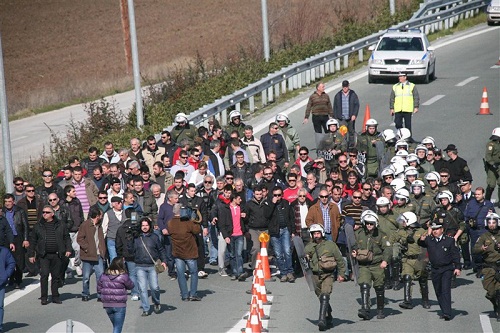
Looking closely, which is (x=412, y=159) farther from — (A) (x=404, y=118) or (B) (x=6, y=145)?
(B) (x=6, y=145)

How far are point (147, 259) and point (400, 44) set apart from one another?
2013cm

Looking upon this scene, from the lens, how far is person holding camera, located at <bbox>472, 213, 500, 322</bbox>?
1748 cm

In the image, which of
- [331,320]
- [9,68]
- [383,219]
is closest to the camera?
[331,320]

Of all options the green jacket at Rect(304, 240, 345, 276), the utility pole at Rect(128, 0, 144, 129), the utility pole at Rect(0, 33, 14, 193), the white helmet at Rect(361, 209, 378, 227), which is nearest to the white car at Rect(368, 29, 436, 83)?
the utility pole at Rect(128, 0, 144, 129)

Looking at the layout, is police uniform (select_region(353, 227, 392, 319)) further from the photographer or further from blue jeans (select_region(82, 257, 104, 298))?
blue jeans (select_region(82, 257, 104, 298))

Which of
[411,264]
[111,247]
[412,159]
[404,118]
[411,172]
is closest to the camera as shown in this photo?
[411,264]

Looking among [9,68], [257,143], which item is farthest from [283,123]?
[9,68]

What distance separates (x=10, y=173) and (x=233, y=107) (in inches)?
389

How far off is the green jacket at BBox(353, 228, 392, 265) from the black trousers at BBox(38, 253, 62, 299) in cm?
508

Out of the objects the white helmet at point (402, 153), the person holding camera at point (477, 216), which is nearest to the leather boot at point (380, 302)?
the person holding camera at point (477, 216)

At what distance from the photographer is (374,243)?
17.8 m

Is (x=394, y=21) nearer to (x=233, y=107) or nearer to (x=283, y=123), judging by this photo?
(x=233, y=107)

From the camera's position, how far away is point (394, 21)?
4581 centimetres

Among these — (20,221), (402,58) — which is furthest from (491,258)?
(402,58)
